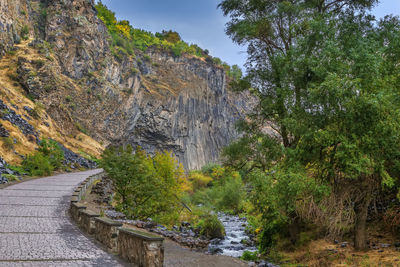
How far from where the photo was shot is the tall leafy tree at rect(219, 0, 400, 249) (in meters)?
8.70

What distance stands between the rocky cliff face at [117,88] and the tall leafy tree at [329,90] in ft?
103

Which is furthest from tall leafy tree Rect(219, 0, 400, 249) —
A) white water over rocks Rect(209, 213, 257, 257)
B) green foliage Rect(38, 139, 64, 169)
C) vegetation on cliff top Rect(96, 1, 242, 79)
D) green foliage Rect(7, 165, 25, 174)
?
vegetation on cliff top Rect(96, 1, 242, 79)

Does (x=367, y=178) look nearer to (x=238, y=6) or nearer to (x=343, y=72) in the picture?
(x=343, y=72)

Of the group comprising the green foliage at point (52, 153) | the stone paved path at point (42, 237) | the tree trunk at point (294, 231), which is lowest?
the tree trunk at point (294, 231)

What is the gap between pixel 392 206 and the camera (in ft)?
34.3

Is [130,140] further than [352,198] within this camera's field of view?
Yes

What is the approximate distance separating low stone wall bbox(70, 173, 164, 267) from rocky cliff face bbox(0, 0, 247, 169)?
1348 inches

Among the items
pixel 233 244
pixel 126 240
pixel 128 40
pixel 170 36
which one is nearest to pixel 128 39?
pixel 128 40

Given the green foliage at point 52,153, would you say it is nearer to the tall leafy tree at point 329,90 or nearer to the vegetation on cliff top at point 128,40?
the tall leafy tree at point 329,90

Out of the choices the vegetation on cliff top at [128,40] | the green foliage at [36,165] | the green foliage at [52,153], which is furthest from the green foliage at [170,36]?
the green foliage at [36,165]

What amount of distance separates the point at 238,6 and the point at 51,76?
106 ft

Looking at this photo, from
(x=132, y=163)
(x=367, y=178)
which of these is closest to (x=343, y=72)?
(x=367, y=178)

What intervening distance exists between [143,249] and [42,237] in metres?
3.43

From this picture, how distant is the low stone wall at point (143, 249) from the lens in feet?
18.1
